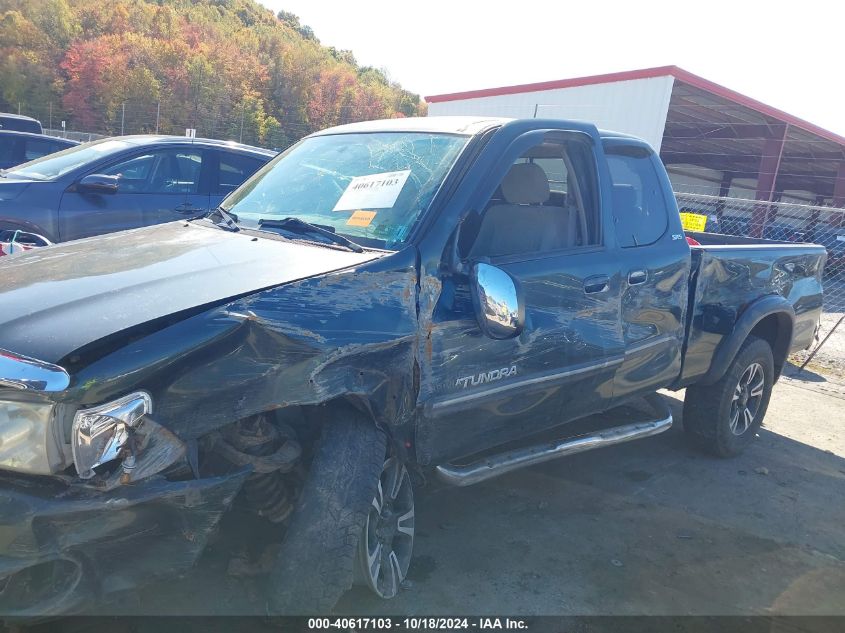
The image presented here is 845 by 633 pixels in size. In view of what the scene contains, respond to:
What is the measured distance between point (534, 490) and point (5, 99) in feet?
184

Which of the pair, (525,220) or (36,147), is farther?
(36,147)

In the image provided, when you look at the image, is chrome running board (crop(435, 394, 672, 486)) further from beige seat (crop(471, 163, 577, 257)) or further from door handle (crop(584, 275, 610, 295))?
beige seat (crop(471, 163, 577, 257))

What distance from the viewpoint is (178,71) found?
168ft

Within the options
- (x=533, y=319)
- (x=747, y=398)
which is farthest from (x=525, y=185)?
(x=747, y=398)

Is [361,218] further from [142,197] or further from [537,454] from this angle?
[142,197]

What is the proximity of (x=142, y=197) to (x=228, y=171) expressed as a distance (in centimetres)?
97

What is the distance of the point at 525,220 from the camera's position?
11.6 ft

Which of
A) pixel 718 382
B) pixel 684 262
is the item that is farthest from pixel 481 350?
pixel 718 382

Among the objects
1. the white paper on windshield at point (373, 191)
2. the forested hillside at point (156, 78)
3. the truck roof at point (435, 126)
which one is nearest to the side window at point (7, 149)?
the truck roof at point (435, 126)

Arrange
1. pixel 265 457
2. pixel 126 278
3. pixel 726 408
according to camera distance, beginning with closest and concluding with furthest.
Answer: pixel 265 457
pixel 126 278
pixel 726 408

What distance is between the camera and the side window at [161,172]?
6949mm

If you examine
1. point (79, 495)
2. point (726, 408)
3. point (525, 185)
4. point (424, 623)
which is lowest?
point (424, 623)

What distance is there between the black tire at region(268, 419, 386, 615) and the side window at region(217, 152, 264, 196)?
541 centimetres

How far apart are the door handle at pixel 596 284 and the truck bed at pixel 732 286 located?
0.95 metres
